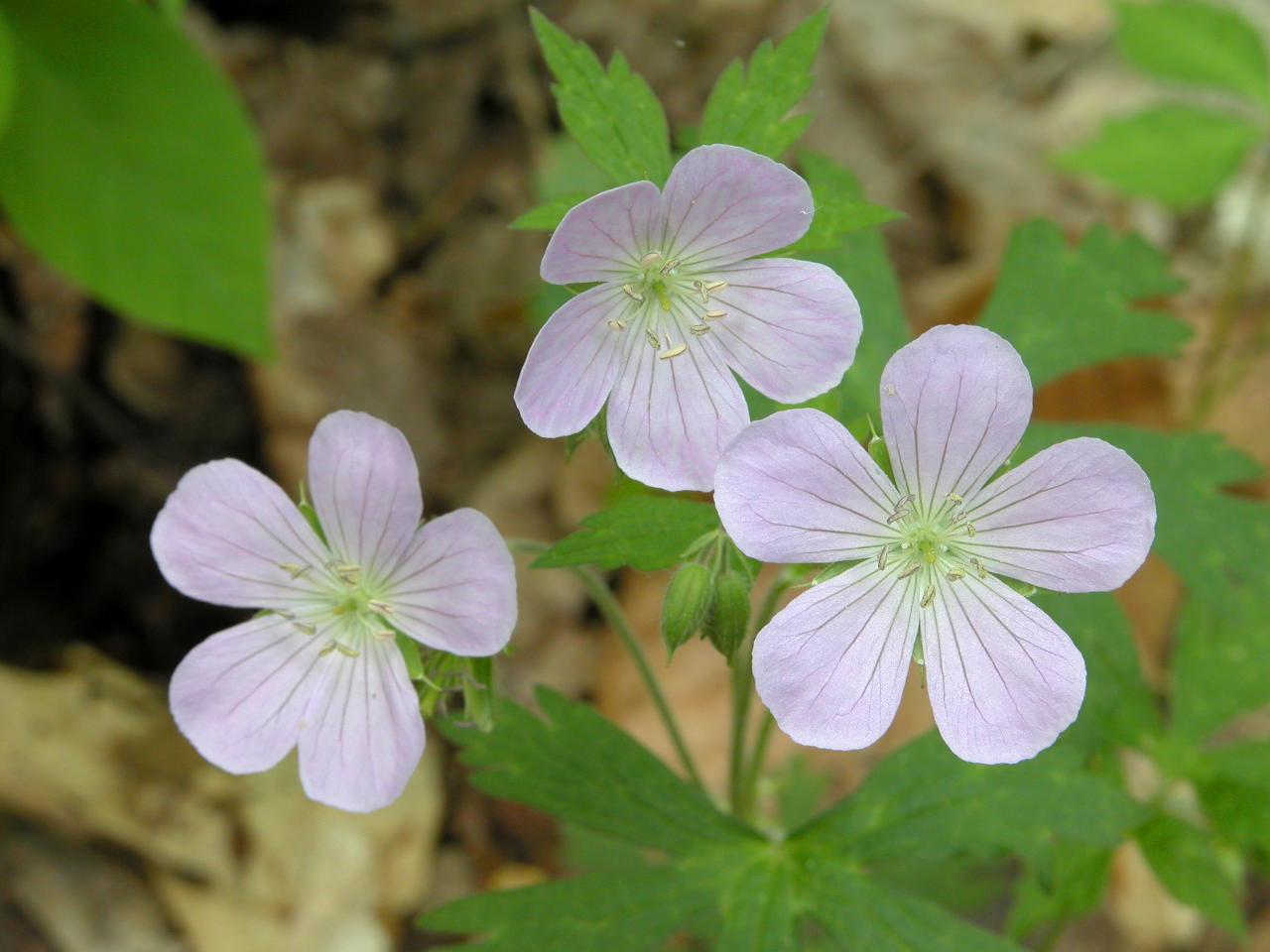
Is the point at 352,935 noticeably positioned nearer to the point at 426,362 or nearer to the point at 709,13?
the point at 426,362

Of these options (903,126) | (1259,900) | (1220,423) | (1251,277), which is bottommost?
(1259,900)

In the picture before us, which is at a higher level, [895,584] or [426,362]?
[426,362]

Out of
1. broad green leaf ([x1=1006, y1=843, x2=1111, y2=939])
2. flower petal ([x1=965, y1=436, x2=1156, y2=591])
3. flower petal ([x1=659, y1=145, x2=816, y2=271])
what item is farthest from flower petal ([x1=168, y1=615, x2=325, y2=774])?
broad green leaf ([x1=1006, y1=843, x2=1111, y2=939])

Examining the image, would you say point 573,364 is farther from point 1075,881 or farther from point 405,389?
point 405,389

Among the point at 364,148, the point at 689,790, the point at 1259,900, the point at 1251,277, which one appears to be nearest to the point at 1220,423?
the point at 1251,277

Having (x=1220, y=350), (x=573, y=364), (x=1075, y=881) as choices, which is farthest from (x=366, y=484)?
(x=1220, y=350)

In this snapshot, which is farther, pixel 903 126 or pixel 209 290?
pixel 903 126

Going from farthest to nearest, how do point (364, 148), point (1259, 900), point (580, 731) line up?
point (364, 148), point (1259, 900), point (580, 731)

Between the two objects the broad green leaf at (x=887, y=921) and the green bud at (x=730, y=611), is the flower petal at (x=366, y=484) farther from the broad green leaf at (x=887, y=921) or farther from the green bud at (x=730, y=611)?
the broad green leaf at (x=887, y=921)
